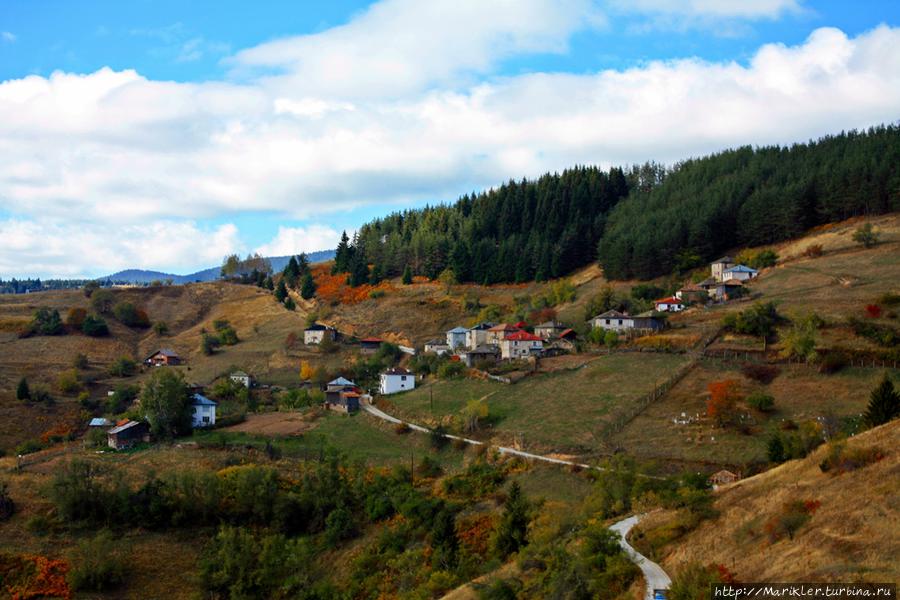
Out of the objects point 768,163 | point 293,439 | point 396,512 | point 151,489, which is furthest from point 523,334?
point 768,163

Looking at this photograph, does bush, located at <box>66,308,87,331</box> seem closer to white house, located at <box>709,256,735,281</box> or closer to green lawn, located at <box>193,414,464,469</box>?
green lawn, located at <box>193,414,464,469</box>

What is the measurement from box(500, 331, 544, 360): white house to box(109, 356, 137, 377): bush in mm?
44600

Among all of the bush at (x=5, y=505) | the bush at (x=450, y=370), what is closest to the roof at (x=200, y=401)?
the bush at (x=450, y=370)

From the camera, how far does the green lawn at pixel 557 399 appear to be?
55094mm

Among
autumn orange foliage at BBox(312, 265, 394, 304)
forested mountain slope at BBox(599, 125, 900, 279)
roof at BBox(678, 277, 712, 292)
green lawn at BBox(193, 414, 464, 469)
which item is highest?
forested mountain slope at BBox(599, 125, 900, 279)

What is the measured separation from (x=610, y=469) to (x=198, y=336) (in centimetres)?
7889

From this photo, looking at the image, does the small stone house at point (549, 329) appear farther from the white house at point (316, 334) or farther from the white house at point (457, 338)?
the white house at point (316, 334)

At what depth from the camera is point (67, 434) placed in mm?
71688

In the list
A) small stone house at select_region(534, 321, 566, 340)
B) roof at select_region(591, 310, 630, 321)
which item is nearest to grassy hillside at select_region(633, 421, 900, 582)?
roof at select_region(591, 310, 630, 321)

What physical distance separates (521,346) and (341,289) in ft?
167

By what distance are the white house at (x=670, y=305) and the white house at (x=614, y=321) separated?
5.06 metres

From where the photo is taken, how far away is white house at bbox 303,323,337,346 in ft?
317

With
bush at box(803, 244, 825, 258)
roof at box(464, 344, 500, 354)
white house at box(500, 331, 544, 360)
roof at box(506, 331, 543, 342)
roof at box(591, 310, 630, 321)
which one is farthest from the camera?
bush at box(803, 244, 825, 258)

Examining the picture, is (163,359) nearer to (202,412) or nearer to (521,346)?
(202,412)
